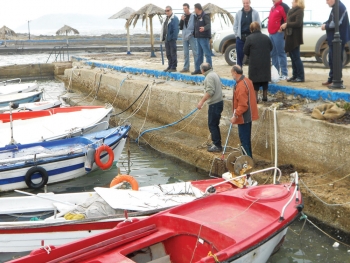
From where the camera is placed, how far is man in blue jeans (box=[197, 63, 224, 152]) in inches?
389

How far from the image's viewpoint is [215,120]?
406 inches

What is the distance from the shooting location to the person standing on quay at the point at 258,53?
9.91 metres

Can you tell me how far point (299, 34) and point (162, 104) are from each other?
15.2 feet

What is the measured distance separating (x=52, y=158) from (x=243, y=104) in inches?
162

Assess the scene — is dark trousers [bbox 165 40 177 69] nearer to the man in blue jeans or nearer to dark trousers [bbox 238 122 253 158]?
the man in blue jeans

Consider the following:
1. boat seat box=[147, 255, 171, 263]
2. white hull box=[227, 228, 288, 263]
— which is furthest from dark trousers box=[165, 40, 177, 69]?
boat seat box=[147, 255, 171, 263]

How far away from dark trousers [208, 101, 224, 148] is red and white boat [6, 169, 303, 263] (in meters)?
3.64

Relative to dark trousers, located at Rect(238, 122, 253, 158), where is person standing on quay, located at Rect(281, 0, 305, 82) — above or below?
above

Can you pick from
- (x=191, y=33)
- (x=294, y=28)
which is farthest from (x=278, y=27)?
(x=191, y=33)

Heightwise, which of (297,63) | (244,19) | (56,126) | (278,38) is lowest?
(56,126)

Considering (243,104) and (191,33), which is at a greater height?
(191,33)

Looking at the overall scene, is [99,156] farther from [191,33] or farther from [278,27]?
[191,33]

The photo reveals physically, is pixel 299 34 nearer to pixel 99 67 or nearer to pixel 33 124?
pixel 33 124

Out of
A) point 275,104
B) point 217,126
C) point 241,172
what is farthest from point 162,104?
point 241,172
